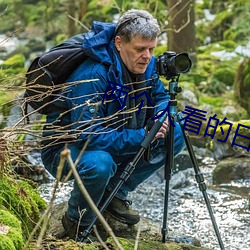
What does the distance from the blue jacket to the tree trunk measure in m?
6.21

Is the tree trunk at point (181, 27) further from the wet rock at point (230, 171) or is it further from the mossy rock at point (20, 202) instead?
the mossy rock at point (20, 202)

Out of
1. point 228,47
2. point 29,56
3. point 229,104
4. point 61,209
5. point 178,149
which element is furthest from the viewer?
point 29,56

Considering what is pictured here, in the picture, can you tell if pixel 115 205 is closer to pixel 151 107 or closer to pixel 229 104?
pixel 151 107

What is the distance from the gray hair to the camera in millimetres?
3225

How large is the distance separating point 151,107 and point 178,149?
456 mm

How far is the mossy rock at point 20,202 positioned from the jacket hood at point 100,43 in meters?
0.82

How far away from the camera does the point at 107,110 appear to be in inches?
131

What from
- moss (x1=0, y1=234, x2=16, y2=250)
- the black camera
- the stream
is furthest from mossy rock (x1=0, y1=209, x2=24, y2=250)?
the stream

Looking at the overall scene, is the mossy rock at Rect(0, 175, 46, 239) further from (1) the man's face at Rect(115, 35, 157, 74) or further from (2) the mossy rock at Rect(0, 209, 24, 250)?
(1) the man's face at Rect(115, 35, 157, 74)

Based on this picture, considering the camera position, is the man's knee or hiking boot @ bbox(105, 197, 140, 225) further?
hiking boot @ bbox(105, 197, 140, 225)

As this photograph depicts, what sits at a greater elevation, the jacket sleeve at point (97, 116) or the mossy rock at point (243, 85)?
the jacket sleeve at point (97, 116)

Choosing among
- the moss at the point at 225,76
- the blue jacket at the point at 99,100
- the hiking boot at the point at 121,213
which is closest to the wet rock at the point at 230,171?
the hiking boot at the point at 121,213

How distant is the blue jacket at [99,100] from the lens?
A: 3.18 m

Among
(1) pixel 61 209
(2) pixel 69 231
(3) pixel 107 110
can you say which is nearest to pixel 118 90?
(3) pixel 107 110
